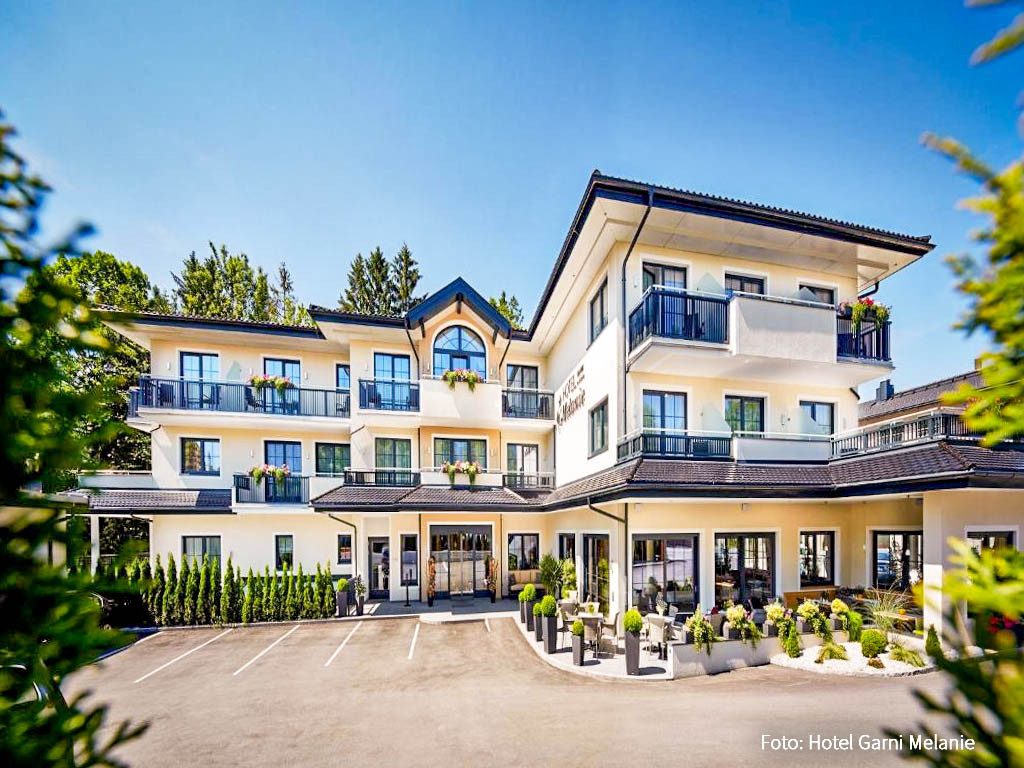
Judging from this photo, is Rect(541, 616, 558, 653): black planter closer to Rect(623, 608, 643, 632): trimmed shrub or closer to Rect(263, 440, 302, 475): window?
Rect(623, 608, 643, 632): trimmed shrub

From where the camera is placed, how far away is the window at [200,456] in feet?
62.5

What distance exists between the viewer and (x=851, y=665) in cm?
1007

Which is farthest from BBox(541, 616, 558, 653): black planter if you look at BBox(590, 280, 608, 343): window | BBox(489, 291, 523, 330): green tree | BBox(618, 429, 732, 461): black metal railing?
BBox(489, 291, 523, 330): green tree

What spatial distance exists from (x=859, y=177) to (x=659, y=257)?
7488mm

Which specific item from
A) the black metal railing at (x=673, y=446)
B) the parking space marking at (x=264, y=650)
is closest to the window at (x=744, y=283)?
the black metal railing at (x=673, y=446)

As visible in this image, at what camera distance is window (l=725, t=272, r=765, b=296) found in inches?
575

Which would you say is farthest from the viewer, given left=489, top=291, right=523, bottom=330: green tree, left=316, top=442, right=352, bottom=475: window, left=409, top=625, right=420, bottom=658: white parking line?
left=489, top=291, right=523, bottom=330: green tree

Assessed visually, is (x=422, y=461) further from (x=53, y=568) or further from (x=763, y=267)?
(x=53, y=568)

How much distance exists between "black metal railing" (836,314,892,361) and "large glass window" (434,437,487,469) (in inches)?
524

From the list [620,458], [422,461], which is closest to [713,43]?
[620,458]

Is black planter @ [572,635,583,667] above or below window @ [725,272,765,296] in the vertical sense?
below

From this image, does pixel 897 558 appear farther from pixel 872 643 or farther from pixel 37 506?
pixel 37 506

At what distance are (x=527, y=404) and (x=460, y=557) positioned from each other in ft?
22.8

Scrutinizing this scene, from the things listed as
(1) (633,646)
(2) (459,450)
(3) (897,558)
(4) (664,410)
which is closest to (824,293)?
(4) (664,410)
